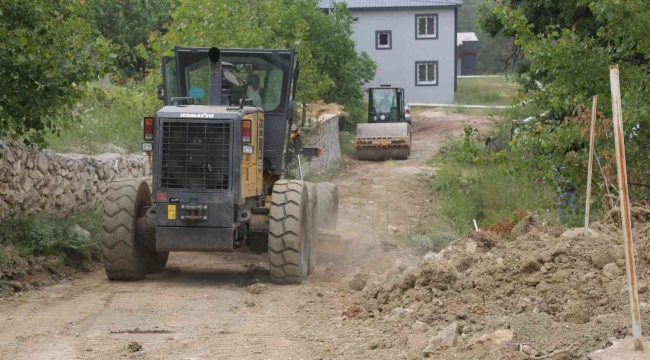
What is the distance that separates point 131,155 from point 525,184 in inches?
404

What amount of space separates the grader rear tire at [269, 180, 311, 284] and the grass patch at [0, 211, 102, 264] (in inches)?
117

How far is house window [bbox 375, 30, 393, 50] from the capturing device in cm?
5866

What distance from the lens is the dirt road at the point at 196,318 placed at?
7.59 meters

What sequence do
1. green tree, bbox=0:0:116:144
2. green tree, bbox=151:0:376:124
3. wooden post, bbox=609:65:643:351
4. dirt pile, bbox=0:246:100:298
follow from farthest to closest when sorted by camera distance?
green tree, bbox=151:0:376:124 → dirt pile, bbox=0:246:100:298 → green tree, bbox=0:0:116:144 → wooden post, bbox=609:65:643:351

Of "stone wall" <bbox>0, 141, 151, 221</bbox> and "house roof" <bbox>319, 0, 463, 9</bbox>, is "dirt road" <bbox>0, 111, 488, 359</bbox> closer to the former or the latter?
"stone wall" <bbox>0, 141, 151, 221</bbox>

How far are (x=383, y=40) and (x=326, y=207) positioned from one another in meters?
45.9

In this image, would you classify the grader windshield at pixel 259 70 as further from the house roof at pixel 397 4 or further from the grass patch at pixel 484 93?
the house roof at pixel 397 4

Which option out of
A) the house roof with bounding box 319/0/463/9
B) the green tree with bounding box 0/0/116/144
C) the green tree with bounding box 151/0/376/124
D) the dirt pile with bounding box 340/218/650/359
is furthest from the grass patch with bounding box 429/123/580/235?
the house roof with bounding box 319/0/463/9

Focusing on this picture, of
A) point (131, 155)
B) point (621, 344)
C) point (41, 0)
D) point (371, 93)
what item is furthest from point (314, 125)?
point (621, 344)

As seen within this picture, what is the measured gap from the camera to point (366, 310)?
9.18m

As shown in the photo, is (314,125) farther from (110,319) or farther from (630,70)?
(110,319)

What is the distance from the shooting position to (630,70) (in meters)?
12.6

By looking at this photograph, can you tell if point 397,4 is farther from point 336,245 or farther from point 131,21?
point 336,245

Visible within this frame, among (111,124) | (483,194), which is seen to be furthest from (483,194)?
(111,124)
